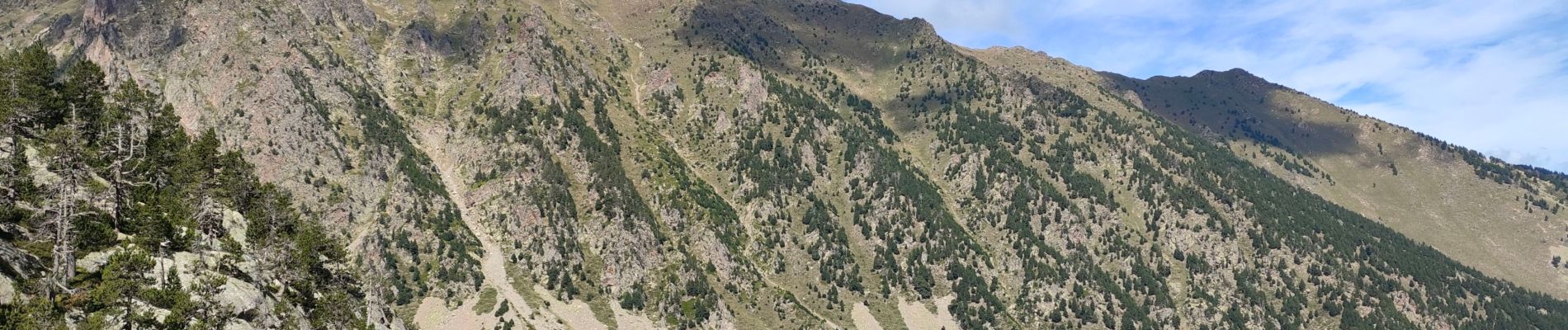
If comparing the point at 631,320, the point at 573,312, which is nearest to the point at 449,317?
the point at 573,312

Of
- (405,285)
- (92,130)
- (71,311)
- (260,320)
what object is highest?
(92,130)

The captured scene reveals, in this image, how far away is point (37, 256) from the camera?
59.3m

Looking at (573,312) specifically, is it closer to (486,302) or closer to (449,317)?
(486,302)

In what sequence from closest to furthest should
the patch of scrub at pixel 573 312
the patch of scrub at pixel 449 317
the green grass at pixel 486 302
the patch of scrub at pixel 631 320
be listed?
the patch of scrub at pixel 449 317, the green grass at pixel 486 302, the patch of scrub at pixel 573 312, the patch of scrub at pixel 631 320

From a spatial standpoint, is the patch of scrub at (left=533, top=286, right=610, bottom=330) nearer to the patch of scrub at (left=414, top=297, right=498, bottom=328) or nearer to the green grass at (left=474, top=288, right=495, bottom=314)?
the green grass at (left=474, top=288, right=495, bottom=314)

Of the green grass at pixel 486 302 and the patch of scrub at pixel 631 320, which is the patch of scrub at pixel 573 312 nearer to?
the patch of scrub at pixel 631 320

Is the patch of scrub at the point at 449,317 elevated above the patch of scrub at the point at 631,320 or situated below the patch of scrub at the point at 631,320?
below

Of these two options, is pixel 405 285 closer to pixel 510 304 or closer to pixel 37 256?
pixel 510 304

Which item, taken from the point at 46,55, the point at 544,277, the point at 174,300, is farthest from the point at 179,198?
the point at 544,277

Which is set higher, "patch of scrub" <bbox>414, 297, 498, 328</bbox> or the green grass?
the green grass

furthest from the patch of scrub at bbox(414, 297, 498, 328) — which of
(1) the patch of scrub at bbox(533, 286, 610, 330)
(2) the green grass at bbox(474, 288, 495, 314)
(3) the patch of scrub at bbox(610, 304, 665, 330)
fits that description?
(3) the patch of scrub at bbox(610, 304, 665, 330)

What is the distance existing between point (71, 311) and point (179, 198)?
31.6m

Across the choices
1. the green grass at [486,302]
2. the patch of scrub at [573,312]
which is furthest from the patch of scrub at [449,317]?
the patch of scrub at [573,312]

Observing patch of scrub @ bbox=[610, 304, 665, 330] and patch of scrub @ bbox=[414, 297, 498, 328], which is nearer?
patch of scrub @ bbox=[414, 297, 498, 328]
